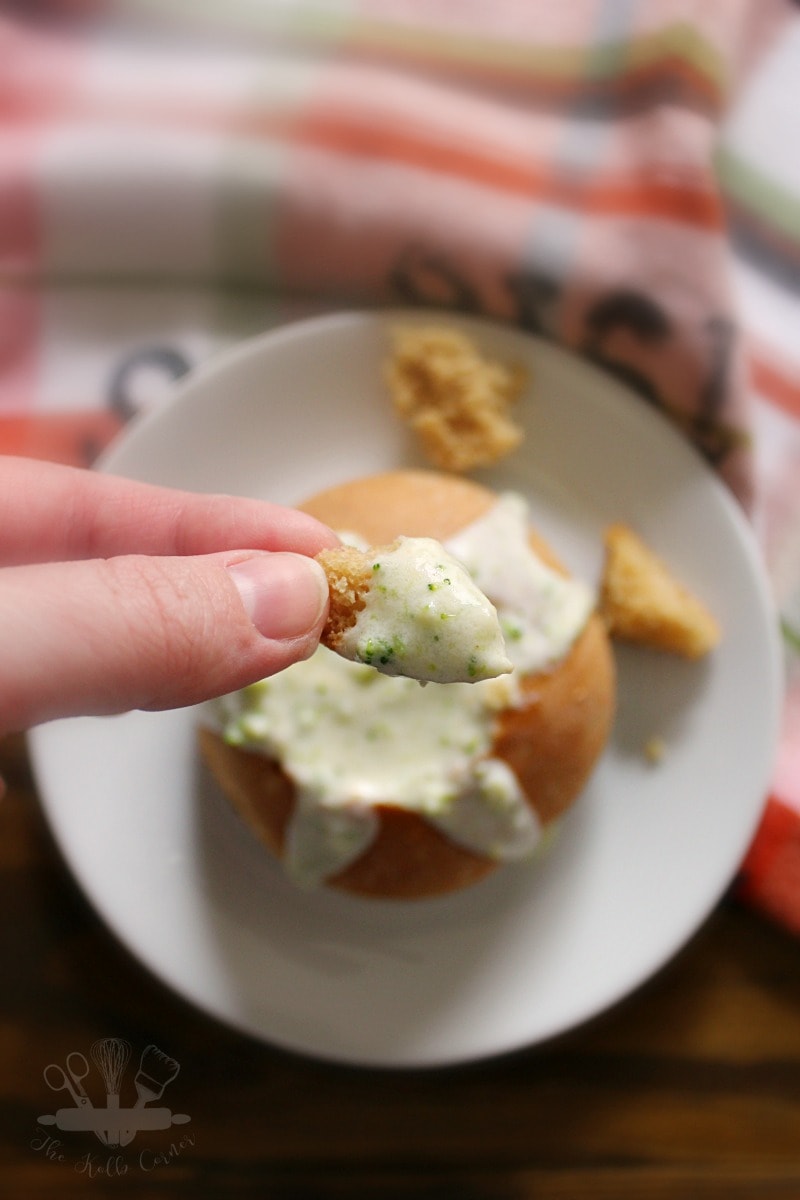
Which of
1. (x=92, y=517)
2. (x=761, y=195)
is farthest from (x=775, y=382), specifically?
(x=92, y=517)

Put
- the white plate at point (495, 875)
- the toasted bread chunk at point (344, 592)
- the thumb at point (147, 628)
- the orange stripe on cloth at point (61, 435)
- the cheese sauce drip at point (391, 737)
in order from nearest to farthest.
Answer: the thumb at point (147, 628), the toasted bread chunk at point (344, 592), the cheese sauce drip at point (391, 737), the white plate at point (495, 875), the orange stripe on cloth at point (61, 435)

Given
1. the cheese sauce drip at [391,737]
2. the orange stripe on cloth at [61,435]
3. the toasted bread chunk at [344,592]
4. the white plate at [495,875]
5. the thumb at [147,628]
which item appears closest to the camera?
the thumb at [147,628]

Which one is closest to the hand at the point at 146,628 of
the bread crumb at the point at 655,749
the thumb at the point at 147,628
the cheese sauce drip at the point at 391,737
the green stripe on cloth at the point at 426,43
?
the thumb at the point at 147,628

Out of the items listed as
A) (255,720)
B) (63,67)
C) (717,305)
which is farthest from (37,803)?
(717,305)

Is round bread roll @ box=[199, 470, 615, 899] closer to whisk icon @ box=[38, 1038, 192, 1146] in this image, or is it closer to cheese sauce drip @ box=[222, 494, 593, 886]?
cheese sauce drip @ box=[222, 494, 593, 886]

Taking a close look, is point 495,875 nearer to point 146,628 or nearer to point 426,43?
point 146,628

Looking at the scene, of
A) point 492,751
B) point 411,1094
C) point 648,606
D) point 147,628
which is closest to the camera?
point 147,628

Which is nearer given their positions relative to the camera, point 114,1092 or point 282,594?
point 282,594

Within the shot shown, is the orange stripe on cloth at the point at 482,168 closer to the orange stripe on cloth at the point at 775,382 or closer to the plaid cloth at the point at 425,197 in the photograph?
the plaid cloth at the point at 425,197
